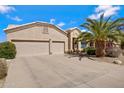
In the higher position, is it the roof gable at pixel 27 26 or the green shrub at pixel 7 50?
the roof gable at pixel 27 26

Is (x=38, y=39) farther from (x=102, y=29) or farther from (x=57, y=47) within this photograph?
(x=102, y=29)

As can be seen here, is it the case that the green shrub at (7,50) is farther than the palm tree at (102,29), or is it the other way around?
the palm tree at (102,29)

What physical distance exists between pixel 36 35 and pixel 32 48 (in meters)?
1.77

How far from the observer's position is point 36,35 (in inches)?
818

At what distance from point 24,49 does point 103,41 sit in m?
9.40

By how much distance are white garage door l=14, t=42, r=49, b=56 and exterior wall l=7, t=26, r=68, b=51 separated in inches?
28.4

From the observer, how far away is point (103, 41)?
17.8 metres

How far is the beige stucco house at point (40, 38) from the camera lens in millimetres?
19312

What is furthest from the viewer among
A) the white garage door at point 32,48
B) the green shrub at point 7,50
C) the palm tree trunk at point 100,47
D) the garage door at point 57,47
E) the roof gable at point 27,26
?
the garage door at point 57,47

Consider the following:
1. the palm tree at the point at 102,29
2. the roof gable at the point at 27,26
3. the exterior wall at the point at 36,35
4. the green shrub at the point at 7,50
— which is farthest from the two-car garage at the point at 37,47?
the palm tree at the point at 102,29

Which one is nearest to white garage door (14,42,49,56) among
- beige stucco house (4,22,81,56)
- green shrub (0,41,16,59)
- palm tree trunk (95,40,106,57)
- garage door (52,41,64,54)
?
beige stucco house (4,22,81,56)

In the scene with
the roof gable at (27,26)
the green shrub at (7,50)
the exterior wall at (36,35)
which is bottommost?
the green shrub at (7,50)

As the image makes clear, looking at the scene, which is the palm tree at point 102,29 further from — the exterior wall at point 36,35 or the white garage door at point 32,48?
the white garage door at point 32,48
